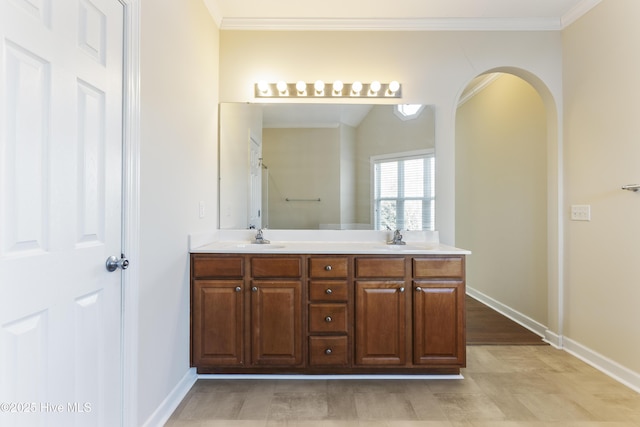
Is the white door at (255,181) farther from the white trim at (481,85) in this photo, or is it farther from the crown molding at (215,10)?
the white trim at (481,85)

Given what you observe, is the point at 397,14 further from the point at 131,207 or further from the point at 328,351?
the point at 328,351

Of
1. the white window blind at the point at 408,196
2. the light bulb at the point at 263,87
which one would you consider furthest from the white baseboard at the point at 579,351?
the light bulb at the point at 263,87

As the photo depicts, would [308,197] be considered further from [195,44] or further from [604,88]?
[604,88]

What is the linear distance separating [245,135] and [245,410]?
6.49 ft

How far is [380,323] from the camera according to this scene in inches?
82.3

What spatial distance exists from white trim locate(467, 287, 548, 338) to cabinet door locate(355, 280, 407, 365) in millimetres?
1637

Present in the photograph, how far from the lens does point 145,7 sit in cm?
152

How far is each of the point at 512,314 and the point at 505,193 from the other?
1.28m

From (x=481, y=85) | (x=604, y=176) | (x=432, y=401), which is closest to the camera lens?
(x=432, y=401)

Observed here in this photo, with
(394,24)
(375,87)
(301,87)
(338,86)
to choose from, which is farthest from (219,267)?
(394,24)

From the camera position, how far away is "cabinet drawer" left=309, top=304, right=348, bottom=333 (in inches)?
82.4

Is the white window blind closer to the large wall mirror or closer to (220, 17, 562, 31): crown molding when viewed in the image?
the large wall mirror

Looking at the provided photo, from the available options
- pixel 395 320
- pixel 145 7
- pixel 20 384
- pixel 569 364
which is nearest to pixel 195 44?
pixel 145 7

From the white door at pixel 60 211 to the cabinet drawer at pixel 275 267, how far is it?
852 mm
